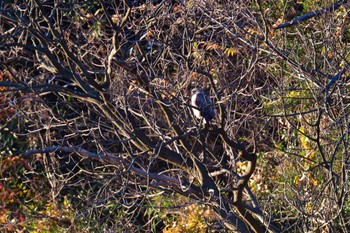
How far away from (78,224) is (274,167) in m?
2.11

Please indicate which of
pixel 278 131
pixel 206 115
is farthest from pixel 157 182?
pixel 278 131

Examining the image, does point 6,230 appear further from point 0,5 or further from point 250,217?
point 250,217

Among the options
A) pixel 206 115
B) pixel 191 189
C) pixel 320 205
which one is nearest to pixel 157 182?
pixel 191 189

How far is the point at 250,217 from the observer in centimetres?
592

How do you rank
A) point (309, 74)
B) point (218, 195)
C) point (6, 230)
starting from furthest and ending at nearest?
point (6, 230), point (218, 195), point (309, 74)

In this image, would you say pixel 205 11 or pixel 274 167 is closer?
pixel 205 11

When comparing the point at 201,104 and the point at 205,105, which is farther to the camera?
the point at 201,104

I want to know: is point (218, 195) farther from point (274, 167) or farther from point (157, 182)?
point (274, 167)

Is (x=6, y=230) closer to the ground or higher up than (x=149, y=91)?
closer to the ground

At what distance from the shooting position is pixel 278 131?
7.63 metres

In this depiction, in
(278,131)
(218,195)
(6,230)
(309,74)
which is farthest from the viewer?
(6,230)

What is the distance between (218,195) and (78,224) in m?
2.63

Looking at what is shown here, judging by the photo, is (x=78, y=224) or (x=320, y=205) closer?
(x=320, y=205)

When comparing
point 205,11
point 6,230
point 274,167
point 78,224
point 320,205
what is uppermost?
point 205,11
